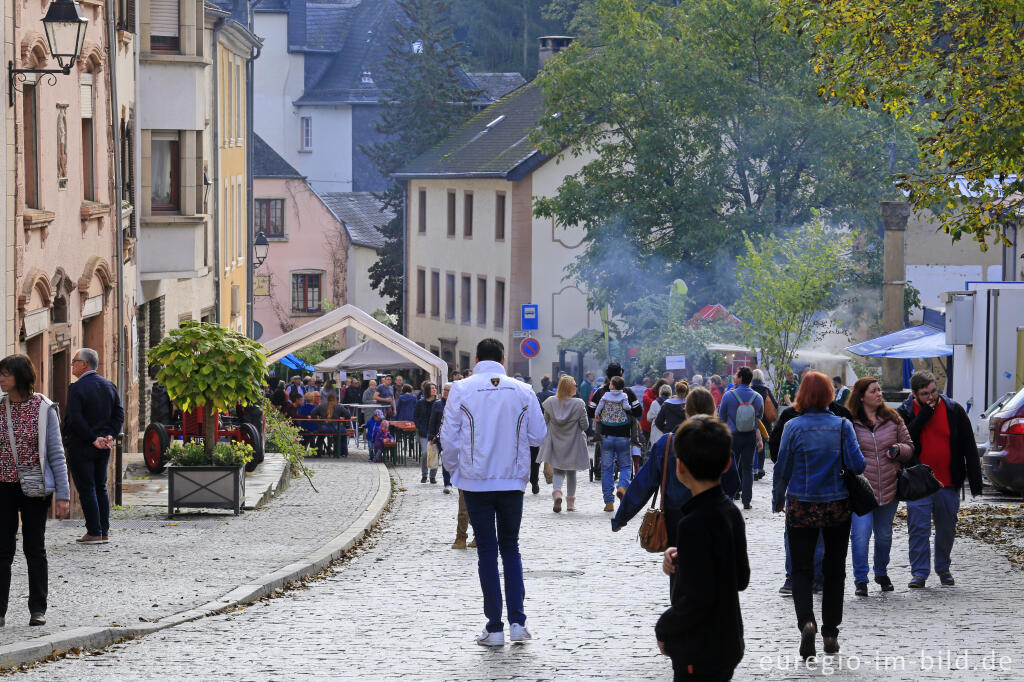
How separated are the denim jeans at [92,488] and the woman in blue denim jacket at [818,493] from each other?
662 cm

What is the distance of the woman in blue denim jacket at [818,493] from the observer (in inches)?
362

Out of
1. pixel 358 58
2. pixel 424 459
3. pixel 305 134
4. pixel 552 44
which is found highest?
pixel 358 58

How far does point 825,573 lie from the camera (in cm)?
937

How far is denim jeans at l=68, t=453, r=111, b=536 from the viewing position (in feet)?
45.4

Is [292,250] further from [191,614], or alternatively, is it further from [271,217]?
[191,614]

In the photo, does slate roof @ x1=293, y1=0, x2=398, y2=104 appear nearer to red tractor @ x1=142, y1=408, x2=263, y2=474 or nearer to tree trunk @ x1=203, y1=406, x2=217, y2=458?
red tractor @ x1=142, y1=408, x2=263, y2=474

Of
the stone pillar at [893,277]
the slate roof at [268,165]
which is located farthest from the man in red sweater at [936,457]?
the slate roof at [268,165]

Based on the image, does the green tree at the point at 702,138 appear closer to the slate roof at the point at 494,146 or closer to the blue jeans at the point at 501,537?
the slate roof at the point at 494,146

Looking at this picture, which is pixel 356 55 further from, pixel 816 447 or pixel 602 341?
pixel 816 447

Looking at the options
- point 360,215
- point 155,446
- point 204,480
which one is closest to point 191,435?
point 155,446

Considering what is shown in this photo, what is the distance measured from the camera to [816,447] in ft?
31.3

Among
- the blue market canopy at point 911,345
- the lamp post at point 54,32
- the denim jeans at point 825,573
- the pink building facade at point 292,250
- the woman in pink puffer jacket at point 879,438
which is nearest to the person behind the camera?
the denim jeans at point 825,573

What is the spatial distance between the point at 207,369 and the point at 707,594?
12417 millimetres

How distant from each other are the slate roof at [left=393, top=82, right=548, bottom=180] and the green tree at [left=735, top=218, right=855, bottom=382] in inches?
543
